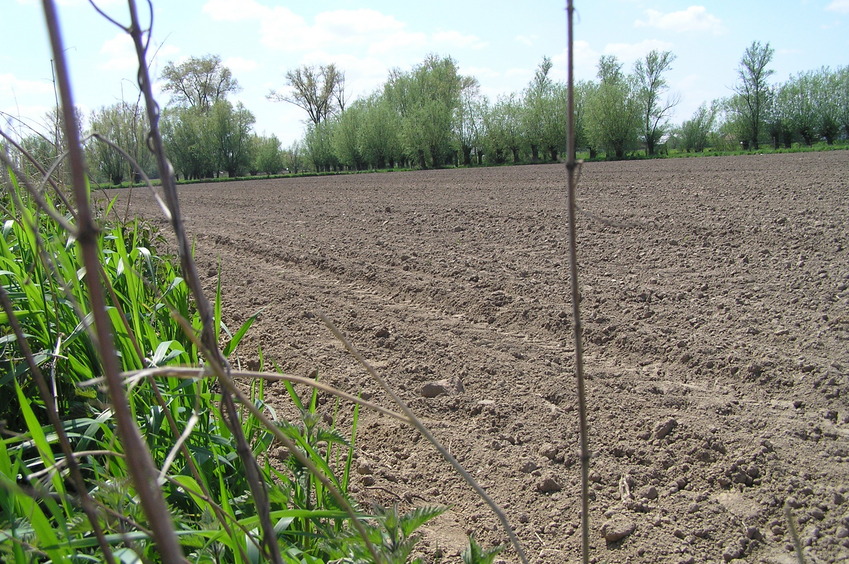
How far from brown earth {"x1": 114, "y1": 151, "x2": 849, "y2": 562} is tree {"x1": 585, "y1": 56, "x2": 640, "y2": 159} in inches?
1420

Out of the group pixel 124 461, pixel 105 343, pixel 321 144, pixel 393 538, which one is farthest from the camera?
pixel 321 144

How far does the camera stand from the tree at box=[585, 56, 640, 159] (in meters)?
42.1

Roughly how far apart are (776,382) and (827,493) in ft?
3.37

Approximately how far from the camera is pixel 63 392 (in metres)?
2.61

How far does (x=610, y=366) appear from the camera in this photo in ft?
12.6

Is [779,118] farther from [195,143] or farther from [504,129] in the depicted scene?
[195,143]

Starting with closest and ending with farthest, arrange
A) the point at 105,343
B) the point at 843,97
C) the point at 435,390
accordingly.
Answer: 1. the point at 105,343
2. the point at 435,390
3. the point at 843,97

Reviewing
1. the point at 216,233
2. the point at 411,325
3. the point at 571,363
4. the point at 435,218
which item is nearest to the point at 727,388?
the point at 571,363

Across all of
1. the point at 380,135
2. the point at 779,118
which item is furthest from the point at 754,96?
the point at 380,135

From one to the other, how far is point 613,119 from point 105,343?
148 feet

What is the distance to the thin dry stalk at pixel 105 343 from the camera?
462 millimetres

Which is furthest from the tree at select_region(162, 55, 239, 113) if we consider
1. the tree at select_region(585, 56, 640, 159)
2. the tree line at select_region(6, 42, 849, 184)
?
the tree at select_region(585, 56, 640, 159)

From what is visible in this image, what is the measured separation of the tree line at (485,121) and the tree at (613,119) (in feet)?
0.23

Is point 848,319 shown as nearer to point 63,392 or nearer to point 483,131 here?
point 63,392
